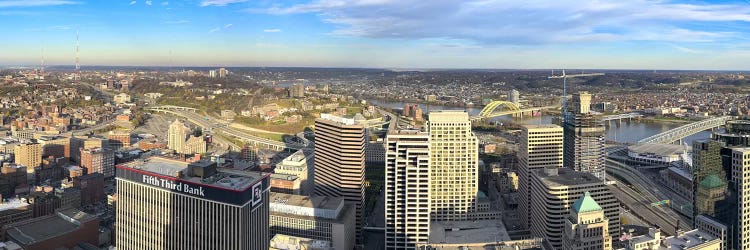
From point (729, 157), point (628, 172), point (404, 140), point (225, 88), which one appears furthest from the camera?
point (225, 88)

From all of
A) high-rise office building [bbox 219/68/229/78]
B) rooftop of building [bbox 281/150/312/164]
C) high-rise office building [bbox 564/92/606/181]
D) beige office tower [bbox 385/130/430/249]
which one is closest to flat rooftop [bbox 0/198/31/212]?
rooftop of building [bbox 281/150/312/164]

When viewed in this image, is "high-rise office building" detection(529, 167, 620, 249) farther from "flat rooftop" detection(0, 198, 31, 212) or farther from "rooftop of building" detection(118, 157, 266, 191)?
"flat rooftop" detection(0, 198, 31, 212)

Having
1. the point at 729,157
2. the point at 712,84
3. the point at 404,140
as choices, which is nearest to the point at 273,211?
the point at 404,140

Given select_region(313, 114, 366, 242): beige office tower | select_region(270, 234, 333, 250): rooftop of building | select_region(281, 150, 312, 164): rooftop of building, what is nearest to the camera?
select_region(270, 234, 333, 250): rooftop of building

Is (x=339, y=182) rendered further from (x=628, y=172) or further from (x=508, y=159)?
(x=628, y=172)

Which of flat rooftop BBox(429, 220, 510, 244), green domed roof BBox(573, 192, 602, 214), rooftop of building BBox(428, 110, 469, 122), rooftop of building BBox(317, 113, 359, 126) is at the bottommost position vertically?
flat rooftop BBox(429, 220, 510, 244)

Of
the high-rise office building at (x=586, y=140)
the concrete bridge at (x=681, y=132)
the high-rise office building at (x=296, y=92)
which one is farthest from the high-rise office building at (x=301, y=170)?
the high-rise office building at (x=296, y=92)

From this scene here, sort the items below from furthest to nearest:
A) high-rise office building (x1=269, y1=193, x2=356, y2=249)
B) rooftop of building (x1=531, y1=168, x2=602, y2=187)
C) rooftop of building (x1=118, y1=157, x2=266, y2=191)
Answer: high-rise office building (x1=269, y1=193, x2=356, y2=249), rooftop of building (x1=531, y1=168, x2=602, y2=187), rooftop of building (x1=118, y1=157, x2=266, y2=191)
